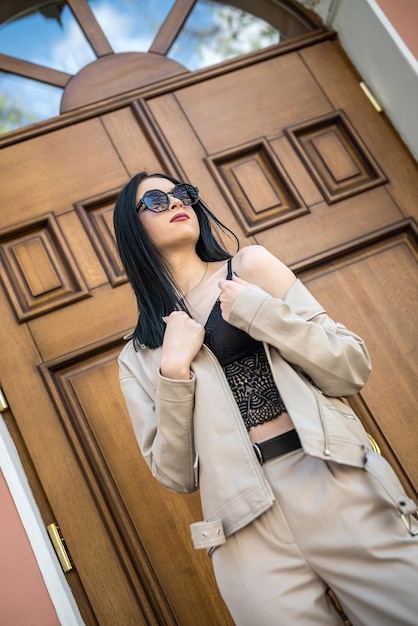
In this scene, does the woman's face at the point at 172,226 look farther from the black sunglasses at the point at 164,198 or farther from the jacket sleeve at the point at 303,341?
the jacket sleeve at the point at 303,341

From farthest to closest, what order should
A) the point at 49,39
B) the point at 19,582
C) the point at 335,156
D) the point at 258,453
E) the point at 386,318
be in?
the point at 49,39, the point at 335,156, the point at 386,318, the point at 19,582, the point at 258,453

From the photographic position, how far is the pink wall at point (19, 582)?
2.07 meters

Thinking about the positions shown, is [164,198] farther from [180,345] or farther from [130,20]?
[130,20]

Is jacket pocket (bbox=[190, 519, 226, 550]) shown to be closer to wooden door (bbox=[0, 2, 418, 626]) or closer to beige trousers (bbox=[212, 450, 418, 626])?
beige trousers (bbox=[212, 450, 418, 626])

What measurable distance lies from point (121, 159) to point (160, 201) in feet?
A: 3.40

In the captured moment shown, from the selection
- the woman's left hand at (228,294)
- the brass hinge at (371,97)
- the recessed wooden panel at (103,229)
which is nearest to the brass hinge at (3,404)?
the recessed wooden panel at (103,229)

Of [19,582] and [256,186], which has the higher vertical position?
[256,186]

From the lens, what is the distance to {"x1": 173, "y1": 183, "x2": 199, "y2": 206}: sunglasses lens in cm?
180

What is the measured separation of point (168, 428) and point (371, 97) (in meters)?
1.89

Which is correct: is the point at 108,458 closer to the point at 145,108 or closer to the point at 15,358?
the point at 15,358

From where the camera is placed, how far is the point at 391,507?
143 centimetres

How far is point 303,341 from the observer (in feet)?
4.87

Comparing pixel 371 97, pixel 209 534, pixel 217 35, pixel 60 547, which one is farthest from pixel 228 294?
pixel 217 35

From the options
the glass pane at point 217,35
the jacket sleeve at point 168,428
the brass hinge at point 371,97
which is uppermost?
the glass pane at point 217,35
